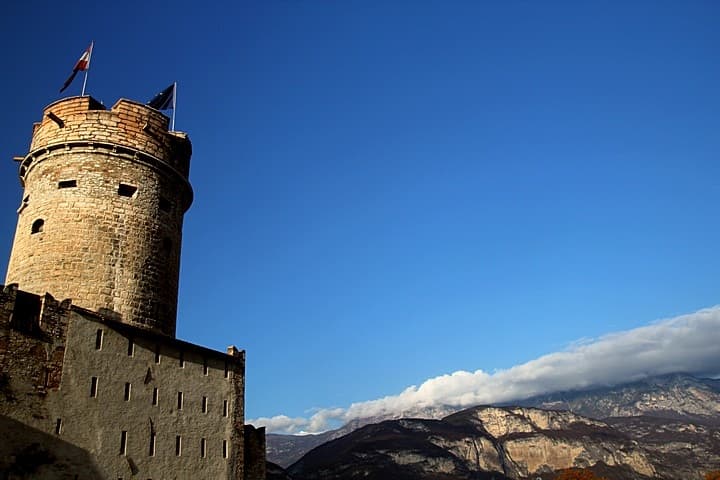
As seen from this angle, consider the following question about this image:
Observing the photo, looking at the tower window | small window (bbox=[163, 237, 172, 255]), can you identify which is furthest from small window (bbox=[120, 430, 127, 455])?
the tower window

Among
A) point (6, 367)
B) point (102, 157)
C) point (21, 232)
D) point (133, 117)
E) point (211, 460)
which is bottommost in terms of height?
point (211, 460)

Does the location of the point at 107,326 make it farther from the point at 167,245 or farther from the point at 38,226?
the point at 38,226

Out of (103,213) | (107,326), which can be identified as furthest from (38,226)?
(107,326)

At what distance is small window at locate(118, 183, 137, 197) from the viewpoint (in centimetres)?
3080

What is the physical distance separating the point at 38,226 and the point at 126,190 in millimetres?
4449

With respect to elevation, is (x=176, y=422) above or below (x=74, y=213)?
below

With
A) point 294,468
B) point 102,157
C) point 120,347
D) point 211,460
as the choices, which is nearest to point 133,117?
point 102,157

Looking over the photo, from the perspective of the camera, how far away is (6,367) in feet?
74.5

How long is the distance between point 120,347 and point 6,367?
4.76 metres

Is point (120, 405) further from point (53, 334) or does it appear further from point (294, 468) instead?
point (294, 468)

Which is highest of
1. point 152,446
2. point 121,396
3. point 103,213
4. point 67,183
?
point 67,183

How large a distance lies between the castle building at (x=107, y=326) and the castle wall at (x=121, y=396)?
47mm

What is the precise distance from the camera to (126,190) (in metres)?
31.0

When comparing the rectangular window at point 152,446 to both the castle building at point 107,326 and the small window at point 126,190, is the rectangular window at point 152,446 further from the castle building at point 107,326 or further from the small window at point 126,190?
the small window at point 126,190
